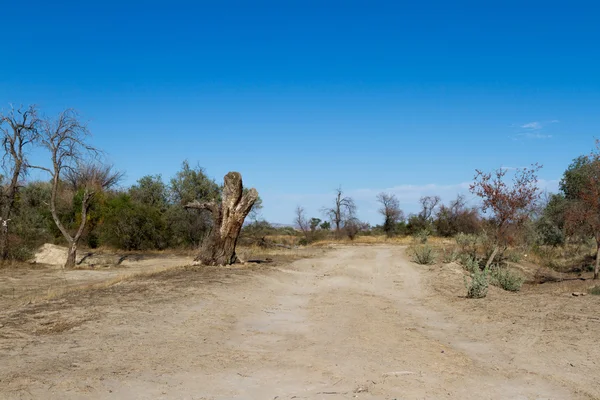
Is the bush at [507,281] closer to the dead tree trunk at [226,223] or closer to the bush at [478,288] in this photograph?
the bush at [478,288]

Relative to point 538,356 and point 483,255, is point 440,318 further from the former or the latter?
point 483,255

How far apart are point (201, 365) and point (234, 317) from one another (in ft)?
11.4

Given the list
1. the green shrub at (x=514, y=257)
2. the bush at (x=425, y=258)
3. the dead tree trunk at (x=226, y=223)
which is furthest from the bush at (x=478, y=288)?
the green shrub at (x=514, y=257)

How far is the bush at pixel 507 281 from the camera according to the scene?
48.3 ft

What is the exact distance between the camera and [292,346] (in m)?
7.40

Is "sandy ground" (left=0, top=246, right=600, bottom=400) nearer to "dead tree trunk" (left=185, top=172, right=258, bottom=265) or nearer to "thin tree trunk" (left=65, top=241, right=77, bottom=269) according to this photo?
"dead tree trunk" (left=185, top=172, right=258, bottom=265)

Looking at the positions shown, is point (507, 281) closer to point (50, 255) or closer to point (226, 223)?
point (226, 223)

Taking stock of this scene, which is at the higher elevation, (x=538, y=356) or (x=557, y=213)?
(x=557, y=213)

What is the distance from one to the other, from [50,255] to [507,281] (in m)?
23.7

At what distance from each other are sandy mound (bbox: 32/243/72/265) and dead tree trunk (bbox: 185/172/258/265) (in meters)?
11.8

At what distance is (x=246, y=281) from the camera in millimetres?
14336

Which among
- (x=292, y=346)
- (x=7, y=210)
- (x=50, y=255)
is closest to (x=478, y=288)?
(x=292, y=346)

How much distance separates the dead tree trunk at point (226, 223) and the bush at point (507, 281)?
9429mm

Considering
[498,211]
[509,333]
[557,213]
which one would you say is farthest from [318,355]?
[557,213]
